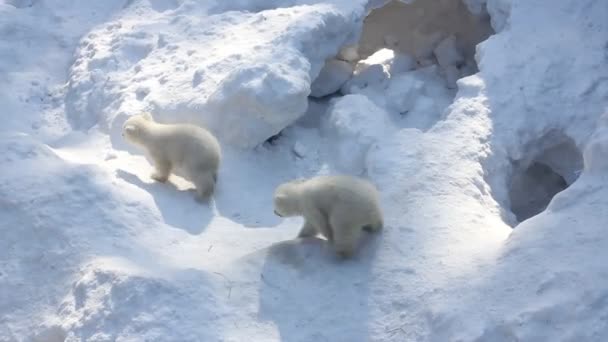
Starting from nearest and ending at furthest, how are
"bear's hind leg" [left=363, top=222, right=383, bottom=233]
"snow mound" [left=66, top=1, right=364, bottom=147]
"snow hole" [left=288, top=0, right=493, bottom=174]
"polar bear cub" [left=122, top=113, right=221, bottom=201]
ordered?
"bear's hind leg" [left=363, top=222, right=383, bottom=233] → "polar bear cub" [left=122, top=113, right=221, bottom=201] → "snow mound" [left=66, top=1, right=364, bottom=147] → "snow hole" [left=288, top=0, right=493, bottom=174]

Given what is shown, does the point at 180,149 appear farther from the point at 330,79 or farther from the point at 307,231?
the point at 330,79

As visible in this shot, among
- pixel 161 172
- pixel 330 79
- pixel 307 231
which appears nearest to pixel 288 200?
pixel 307 231

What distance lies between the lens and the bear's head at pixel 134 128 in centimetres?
371

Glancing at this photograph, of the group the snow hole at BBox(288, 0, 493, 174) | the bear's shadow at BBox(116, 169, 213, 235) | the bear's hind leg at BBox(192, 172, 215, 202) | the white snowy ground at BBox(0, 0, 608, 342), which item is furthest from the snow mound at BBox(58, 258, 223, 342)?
the snow hole at BBox(288, 0, 493, 174)

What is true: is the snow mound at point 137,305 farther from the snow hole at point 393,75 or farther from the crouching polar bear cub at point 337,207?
the snow hole at point 393,75

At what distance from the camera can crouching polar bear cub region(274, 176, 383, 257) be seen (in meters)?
3.11

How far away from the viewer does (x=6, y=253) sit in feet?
10.4

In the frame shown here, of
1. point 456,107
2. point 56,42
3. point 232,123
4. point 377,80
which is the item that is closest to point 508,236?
point 456,107

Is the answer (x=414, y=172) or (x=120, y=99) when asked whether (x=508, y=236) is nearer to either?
(x=414, y=172)

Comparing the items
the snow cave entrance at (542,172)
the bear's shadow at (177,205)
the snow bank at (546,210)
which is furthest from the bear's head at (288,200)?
the snow cave entrance at (542,172)

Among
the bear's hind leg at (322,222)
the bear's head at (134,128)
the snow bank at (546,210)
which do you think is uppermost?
the snow bank at (546,210)

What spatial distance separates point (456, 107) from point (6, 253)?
235 cm

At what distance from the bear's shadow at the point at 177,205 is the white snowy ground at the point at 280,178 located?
0.5 inches

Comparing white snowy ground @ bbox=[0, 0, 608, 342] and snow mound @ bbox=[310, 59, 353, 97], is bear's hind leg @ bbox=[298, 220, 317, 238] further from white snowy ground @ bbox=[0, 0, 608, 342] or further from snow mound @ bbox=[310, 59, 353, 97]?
snow mound @ bbox=[310, 59, 353, 97]
